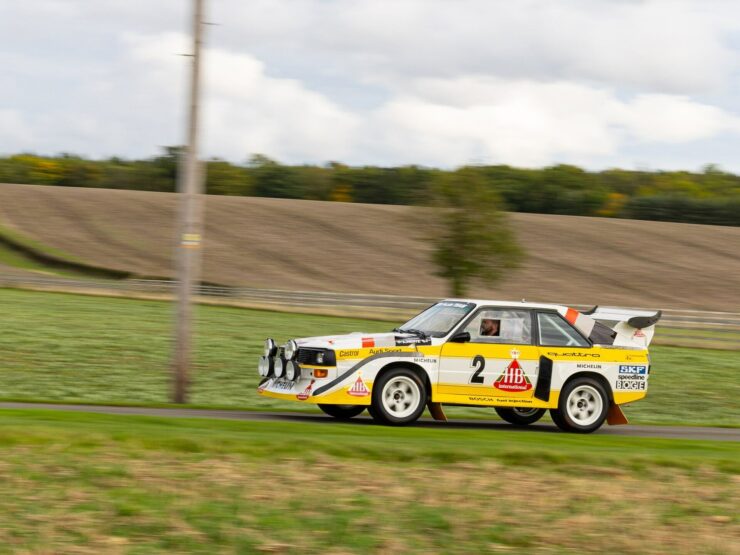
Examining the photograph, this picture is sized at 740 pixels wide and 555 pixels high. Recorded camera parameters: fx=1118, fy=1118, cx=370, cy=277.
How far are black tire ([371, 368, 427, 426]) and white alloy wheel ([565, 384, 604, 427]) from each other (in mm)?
2126

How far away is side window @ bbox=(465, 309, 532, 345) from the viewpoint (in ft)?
47.4

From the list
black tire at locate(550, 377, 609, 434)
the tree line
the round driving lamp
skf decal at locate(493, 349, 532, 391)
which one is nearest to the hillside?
the tree line

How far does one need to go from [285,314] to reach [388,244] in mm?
20835

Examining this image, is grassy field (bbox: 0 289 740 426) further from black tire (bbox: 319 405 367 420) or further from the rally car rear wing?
the rally car rear wing

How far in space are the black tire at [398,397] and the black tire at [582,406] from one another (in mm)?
1987

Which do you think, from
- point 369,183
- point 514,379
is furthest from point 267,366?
point 369,183

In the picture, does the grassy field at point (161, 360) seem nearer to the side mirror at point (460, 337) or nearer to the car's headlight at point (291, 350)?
the car's headlight at point (291, 350)

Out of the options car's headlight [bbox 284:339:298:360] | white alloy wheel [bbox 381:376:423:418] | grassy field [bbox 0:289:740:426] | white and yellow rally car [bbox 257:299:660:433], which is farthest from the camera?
grassy field [bbox 0:289:740:426]

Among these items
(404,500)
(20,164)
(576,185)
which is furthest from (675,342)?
(20,164)

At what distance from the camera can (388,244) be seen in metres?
57.5

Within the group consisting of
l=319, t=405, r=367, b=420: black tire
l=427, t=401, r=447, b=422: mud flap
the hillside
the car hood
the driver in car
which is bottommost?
l=319, t=405, r=367, b=420: black tire

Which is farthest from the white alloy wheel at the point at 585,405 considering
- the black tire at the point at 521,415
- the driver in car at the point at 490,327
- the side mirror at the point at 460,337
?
the side mirror at the point at 460,337

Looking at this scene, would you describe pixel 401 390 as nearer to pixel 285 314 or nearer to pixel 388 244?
pixel 285 314

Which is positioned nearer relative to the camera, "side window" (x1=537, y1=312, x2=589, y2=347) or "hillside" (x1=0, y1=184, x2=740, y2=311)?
"side window" (x1=537, y1=312, x2=589, y2=347)
